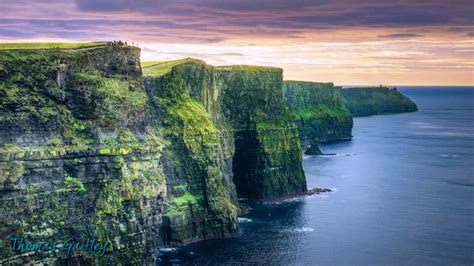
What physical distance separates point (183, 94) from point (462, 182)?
103 m

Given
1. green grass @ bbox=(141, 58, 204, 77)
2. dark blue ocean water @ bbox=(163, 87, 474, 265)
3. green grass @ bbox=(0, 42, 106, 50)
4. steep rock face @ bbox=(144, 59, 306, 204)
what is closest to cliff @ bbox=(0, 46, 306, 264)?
green grass @ bbox=(141, 58, 204, 77)

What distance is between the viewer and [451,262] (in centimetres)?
11781

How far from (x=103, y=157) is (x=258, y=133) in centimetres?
7735

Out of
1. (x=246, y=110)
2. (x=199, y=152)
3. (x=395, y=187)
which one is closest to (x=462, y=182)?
(x=395, y=187)

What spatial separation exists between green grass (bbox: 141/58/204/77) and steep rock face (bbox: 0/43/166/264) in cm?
2669

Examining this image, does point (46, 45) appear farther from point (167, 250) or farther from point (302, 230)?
point (302, 230)

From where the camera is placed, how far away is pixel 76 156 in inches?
3829

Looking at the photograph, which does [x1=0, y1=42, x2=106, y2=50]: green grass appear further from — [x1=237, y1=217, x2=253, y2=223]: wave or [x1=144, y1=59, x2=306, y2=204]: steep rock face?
[x1=144, y1=59, x2=306, y2=204]: steep rock face

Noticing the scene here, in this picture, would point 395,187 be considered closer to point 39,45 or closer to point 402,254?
point 402,254

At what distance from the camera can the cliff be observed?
92250 mm

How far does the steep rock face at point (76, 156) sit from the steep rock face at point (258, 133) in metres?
58.8

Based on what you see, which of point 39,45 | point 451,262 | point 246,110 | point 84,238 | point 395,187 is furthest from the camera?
point 395,187

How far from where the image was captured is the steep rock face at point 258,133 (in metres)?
172

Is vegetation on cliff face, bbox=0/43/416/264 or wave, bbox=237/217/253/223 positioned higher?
vegetation on cliff face, bbox=0/43/416/264
